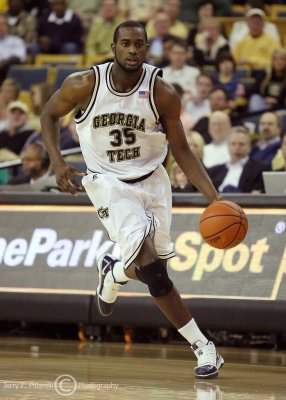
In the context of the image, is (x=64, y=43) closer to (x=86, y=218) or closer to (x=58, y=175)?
(x=86, y=218)

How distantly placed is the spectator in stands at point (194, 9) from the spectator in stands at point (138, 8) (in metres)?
0.39

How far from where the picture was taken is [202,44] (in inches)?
613

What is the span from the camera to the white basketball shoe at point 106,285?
7.89 m

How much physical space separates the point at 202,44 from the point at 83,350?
7.66 metres

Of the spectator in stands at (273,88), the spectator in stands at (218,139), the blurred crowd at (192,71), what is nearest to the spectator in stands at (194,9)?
the blurred crowd at (192,71)

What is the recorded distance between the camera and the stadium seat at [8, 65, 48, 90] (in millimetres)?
16094

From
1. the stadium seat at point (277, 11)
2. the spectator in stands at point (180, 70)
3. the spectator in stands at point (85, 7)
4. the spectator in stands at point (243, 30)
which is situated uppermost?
the spectator in stands at point (85, 7)

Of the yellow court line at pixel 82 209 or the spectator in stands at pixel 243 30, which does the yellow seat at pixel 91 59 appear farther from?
the yellow court line at pixel 82 209

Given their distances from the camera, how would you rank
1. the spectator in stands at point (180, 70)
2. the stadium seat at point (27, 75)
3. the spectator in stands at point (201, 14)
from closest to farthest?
1. the spectator in stands at point (180, 70)
2. the spectator in stands at point (201, 14)
3. the stadium seat at point (27, 75)

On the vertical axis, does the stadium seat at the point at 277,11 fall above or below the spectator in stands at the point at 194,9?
below

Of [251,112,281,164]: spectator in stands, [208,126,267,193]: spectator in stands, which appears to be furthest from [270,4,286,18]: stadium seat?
[208,126,267,193]: spectator in stands

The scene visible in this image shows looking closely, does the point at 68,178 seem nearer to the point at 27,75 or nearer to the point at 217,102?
the point at 217,102

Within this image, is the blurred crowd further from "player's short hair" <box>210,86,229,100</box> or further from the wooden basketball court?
the wooden basketball court

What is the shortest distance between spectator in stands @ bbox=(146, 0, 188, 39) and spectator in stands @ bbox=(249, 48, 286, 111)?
206 cm
